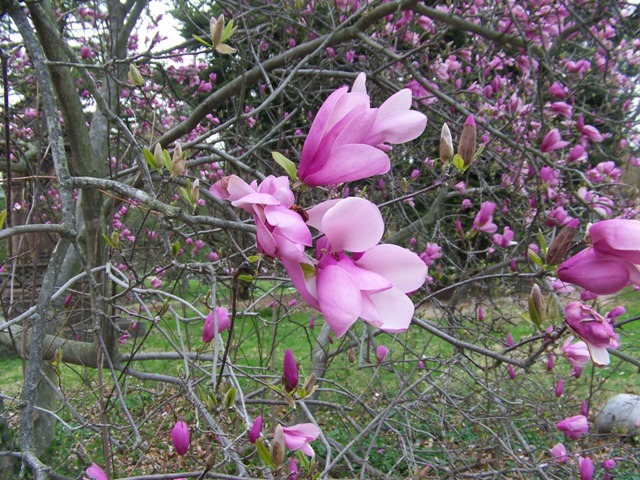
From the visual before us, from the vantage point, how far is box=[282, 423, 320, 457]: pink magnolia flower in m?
0.93

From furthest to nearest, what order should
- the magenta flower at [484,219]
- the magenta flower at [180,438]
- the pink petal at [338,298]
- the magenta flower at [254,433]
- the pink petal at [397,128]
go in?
the magenta flower at [484,219] → the magenta flower at [180,438] → the magenta flower at [254,433] → the pink petal at [397,128] → the pink petal at [338,298]

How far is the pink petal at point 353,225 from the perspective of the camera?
492 millimetres

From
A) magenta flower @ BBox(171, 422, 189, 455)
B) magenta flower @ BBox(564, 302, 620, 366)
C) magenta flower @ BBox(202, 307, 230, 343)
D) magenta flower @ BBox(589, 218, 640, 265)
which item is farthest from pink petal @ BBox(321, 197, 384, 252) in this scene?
magenta flower @ BBox(171, 422, 189, 455)

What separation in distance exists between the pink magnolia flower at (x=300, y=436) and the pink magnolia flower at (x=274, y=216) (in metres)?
0.55

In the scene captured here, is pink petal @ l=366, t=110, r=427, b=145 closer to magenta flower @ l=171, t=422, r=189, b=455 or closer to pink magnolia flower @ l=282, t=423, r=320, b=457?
pink magnolia flower @ l=282, t=423, r=320, b=457

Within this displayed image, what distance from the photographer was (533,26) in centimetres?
279

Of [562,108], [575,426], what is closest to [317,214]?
[575,426]

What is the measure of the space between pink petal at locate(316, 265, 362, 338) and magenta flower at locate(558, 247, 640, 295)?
1.17 feet

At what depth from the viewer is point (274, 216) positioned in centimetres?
49

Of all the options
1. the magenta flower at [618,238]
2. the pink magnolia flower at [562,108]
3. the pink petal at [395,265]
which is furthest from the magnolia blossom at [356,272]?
the pink magnolia flower at [562,108]

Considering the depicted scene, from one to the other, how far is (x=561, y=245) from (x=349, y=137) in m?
0.46

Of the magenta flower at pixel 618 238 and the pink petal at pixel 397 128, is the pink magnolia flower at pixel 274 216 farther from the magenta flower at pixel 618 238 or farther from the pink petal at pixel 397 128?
the magenta flower at pixel 618 238

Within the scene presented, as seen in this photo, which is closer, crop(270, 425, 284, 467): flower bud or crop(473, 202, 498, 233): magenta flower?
crop(270, 425, 284, 467): flower bud

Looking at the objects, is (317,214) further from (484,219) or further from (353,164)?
(484,219)
